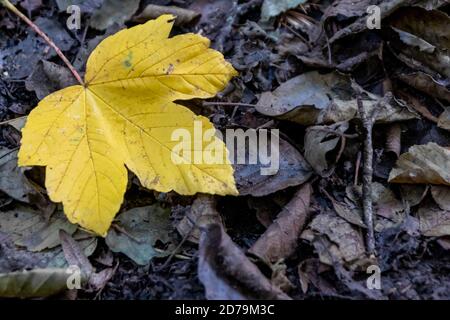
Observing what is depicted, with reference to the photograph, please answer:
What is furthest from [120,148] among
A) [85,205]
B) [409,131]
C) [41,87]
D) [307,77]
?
[409,131]

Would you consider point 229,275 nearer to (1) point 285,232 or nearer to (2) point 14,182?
(1) point 285,232

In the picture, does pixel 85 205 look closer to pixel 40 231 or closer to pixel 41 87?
pixel 40 231

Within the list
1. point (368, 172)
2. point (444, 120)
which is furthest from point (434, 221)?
point (444, 120)

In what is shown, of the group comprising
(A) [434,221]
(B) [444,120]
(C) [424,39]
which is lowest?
(A) [434,221]

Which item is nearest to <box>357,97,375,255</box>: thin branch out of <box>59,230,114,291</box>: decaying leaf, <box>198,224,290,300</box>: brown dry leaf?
<box>198,224,290,300</box>: brown dry leaf

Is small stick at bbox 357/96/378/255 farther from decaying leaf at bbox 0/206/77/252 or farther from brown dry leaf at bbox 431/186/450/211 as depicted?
decaying leaf at bbox 0/206/77/252

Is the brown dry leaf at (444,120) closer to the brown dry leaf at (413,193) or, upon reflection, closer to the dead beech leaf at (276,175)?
the brown dry leaf at (413,193)
